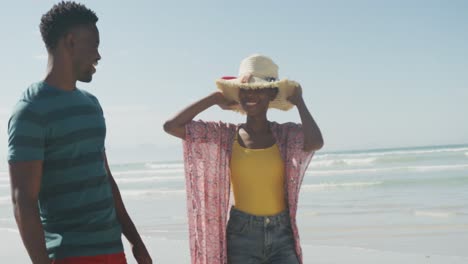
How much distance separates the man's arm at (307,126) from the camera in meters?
3.62

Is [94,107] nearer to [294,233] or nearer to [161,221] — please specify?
[294,233]

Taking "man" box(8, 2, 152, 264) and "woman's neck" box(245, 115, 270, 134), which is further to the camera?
"woman's neck" box(245, 115, 270, 134)

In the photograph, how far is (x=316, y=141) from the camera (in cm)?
361

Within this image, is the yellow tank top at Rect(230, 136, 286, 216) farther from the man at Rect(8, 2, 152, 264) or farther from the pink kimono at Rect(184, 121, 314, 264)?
the man at Rect(8, 2, 152, 264)

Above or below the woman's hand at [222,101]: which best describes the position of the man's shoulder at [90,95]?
above

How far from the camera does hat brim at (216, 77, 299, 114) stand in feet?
11.8

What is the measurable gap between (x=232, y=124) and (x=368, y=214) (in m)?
7.72

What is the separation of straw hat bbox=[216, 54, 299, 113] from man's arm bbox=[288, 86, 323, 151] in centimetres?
5

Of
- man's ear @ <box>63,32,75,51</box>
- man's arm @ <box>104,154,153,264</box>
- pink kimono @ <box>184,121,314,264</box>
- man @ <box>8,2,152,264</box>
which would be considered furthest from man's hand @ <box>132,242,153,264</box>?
man's ear @ <box>63,32,75,51</box>

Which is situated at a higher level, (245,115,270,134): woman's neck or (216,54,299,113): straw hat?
(216,54,299,113): straw hat

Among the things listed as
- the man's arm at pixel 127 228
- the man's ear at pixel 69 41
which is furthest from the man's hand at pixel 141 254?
the man's ear at pixel 69 41

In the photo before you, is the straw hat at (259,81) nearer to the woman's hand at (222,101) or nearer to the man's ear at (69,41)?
the woman's hand at (222,101)

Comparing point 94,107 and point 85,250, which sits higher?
point 94,107

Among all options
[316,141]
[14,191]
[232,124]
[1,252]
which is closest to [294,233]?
[316,141]
